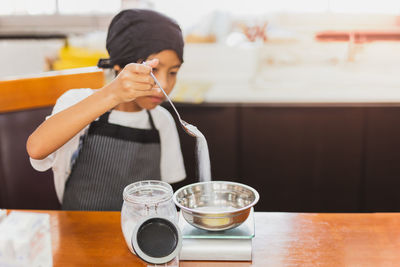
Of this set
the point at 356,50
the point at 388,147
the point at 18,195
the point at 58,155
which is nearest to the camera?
the point at 58,155

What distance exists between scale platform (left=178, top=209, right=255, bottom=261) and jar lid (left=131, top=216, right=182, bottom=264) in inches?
2.8

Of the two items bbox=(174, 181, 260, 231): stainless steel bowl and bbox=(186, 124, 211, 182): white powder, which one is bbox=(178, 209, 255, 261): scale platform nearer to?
bbox=(174, 181, 260, 231): stainless steel bowl

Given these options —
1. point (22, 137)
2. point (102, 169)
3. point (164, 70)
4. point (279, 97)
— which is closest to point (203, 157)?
point (164, 70)

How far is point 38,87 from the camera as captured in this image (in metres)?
1.58

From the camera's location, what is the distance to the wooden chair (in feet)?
4.97

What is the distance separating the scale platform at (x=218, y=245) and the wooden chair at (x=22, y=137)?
854mm

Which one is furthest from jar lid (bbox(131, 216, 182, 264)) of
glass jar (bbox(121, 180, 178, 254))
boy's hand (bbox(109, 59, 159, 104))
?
boy's hand (bbox(109, 59, 159, 104))

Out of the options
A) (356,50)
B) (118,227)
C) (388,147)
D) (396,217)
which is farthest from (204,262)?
(356,50)

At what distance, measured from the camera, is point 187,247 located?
2.94 feet

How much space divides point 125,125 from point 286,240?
76 centimetres

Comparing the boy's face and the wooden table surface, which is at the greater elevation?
the boy's face

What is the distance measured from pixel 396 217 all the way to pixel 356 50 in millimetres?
1793

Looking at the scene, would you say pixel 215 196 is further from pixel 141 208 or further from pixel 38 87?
pixel 38 87

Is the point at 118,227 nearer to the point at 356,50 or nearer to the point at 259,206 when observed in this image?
the point at 259,206
